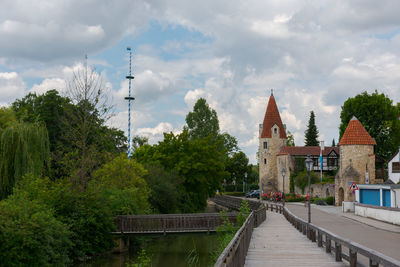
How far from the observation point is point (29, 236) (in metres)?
15.8

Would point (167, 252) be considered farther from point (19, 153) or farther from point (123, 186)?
point (19, 153)

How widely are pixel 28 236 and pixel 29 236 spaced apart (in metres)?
0.04

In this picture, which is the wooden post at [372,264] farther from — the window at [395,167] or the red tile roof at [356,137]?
the red tile roof at [356,137]

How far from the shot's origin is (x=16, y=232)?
1555 centimetres

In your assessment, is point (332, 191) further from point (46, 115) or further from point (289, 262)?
point (289, 262)

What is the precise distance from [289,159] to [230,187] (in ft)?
69.3

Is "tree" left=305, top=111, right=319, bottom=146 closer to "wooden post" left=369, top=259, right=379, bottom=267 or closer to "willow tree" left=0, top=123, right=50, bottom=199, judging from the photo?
"willow tree" left=0, top=123, right=50, bottom=199

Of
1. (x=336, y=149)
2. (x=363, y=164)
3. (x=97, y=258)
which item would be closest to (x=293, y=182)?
(x=336, y=149)

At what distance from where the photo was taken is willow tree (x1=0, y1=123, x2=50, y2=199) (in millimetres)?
24656

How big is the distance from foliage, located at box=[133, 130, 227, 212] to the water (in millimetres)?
6348

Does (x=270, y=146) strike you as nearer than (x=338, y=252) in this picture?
No

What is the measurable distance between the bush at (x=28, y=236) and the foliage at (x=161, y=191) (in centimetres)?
1496

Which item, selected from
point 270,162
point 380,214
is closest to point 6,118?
point 380,214

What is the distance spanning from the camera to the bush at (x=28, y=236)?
1558 cm
